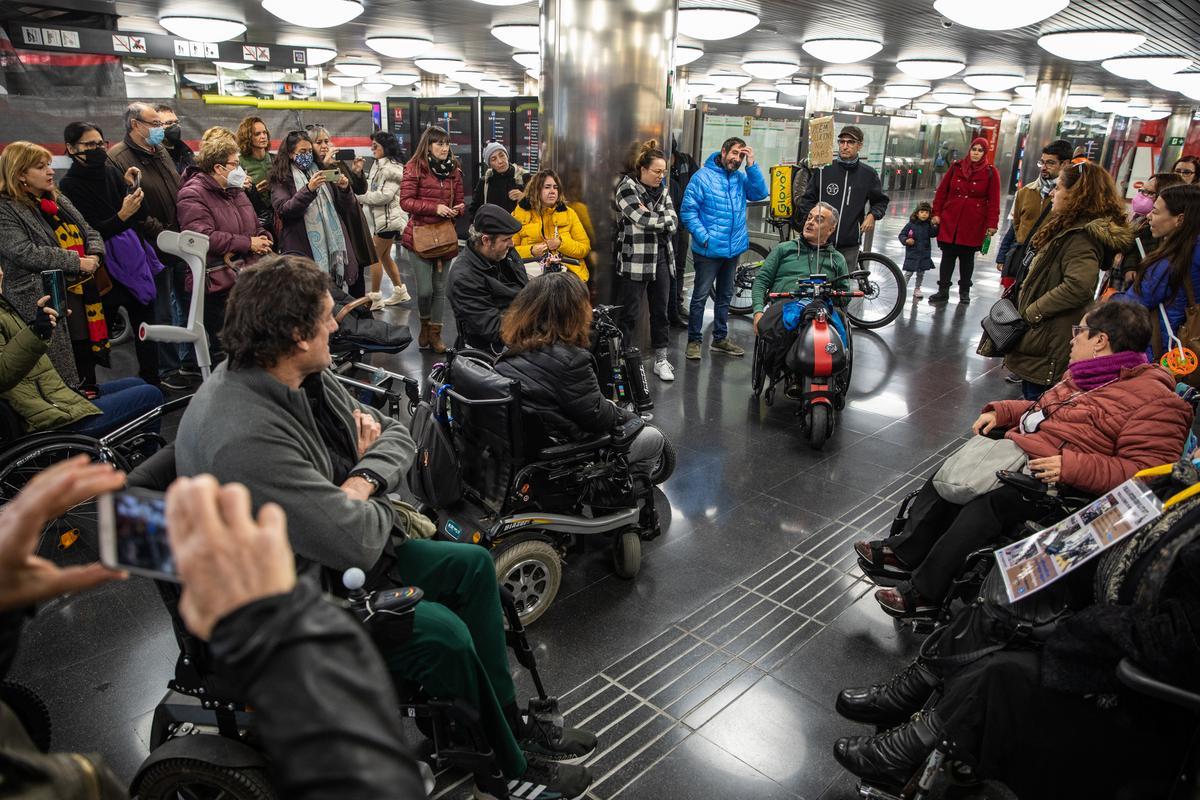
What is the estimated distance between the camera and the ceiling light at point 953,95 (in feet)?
70.5

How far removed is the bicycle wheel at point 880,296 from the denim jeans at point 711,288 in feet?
5.43

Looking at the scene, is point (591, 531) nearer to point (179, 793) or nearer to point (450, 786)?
point (450, 786)

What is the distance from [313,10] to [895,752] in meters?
8.39

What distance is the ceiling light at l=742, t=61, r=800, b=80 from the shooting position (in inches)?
583

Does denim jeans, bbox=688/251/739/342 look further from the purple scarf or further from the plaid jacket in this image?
the purple scarf

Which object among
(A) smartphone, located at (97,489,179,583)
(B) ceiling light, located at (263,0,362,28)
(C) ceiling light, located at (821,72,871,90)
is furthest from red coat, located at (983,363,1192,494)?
(C) ceiling light, located at (821,72,871,90)

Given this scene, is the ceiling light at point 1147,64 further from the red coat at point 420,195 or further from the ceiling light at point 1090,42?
the red coat at point 420,195

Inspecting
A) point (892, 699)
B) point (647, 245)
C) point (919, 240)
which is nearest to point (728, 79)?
point (919, 240)

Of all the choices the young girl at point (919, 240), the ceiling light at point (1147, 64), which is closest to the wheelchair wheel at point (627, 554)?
the young girl at point (919, 240)

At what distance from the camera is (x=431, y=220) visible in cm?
651

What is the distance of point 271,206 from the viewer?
18.2 feet

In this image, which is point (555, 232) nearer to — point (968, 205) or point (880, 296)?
point (880, 296)

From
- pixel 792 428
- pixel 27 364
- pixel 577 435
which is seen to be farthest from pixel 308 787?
pixel 792 428

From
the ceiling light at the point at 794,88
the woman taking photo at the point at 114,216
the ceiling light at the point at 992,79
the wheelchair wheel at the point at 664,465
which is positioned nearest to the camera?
the wheelchair wheel at the point at 664,465
